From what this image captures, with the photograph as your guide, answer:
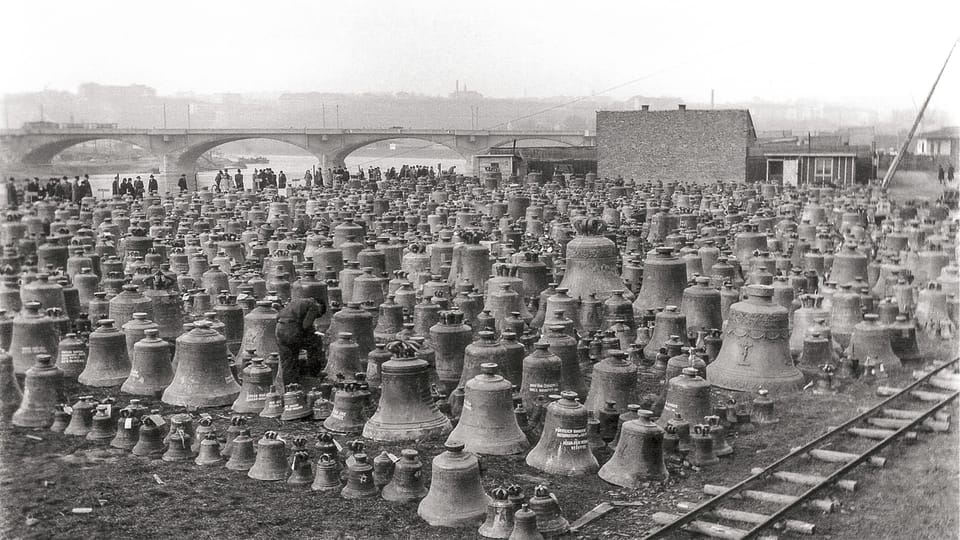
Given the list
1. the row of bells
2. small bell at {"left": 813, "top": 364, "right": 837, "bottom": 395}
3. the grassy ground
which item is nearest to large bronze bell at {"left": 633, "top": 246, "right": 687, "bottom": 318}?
the row of bells

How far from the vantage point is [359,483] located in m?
7.61

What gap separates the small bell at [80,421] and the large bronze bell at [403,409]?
8.16 ft

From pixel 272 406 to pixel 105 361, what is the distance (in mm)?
2181

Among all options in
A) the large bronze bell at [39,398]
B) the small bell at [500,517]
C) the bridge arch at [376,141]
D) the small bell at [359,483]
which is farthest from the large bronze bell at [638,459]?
the bridge arch at [376,141]

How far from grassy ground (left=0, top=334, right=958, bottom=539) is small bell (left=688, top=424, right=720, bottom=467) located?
4.7 inches

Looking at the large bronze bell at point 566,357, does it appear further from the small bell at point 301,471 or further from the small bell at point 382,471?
the small bell at point 301,471

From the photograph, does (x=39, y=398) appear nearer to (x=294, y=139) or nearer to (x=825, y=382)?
(x=825, y=382)

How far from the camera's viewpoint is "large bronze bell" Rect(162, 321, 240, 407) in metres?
9.80

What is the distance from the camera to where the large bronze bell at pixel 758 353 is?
10867mm

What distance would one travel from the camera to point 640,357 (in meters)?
11.7

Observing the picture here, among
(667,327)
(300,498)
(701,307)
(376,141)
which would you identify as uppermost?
(376,141)

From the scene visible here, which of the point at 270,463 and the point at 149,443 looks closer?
the point at 270,463

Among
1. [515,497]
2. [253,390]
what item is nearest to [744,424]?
[515,497]

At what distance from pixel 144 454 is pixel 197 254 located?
802cm
